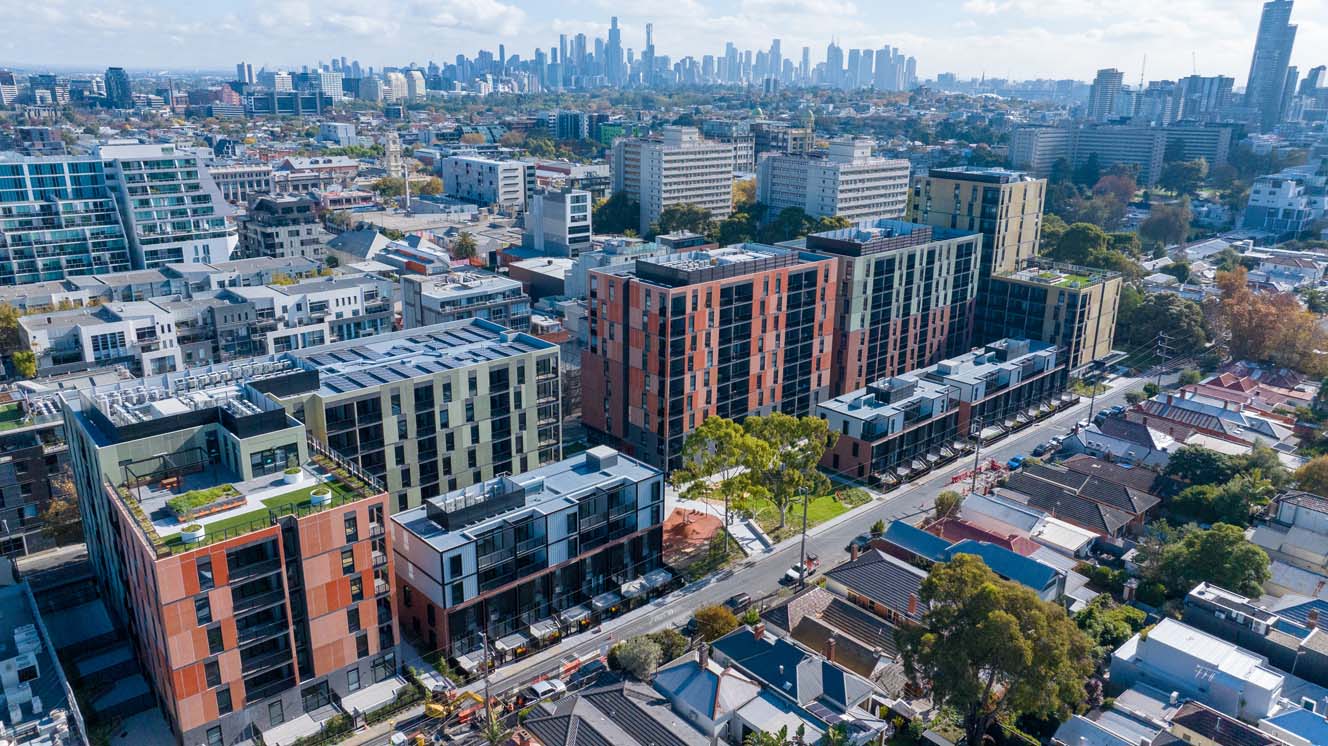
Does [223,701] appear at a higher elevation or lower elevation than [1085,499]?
lower

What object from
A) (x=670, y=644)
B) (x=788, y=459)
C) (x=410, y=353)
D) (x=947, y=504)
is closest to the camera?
→ (x=670, y=644)

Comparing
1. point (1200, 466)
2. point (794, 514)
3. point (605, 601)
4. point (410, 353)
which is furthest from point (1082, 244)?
point (410, 353)

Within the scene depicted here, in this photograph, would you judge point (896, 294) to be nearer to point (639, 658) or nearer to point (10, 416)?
point (639, 658)

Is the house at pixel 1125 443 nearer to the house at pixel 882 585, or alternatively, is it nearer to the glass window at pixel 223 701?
the house at pixel 882 585

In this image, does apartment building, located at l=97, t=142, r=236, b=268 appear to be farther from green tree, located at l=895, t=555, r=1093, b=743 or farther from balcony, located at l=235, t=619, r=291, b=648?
green tree, located at l=895, t=555, r=1093, b=743

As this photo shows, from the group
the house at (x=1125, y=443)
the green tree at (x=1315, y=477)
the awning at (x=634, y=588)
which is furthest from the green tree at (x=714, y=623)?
the green tree at (x=1315, y=477)

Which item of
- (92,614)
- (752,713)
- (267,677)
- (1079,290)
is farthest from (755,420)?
(1079,290)

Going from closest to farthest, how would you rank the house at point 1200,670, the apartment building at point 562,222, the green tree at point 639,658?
the house at point 1200,670 < the green tree at point 639,658 < the apartment building at point 562,222
